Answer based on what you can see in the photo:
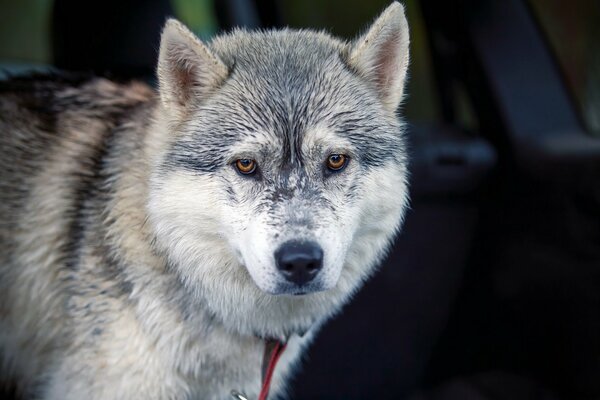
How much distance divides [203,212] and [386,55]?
739mm

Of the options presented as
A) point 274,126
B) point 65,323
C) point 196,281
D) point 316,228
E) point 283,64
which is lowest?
point 65,323

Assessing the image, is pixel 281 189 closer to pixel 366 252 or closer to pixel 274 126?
pixel 274 126

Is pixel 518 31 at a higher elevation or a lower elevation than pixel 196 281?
higher

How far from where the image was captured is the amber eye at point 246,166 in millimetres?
2522

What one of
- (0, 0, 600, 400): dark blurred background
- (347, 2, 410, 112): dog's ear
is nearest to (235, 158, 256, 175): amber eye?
(347, 2, 410, 112): dog's ear

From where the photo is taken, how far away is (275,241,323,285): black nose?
7.69 ft

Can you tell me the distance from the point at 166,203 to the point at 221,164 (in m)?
0.20

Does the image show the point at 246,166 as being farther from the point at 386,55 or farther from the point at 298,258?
the point at 386,55

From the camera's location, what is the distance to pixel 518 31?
3.69 m

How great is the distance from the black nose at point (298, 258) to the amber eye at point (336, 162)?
289mm

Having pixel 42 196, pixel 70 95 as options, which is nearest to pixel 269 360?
pixel 42 196

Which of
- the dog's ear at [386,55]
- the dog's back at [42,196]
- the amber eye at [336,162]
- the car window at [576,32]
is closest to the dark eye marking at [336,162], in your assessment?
the amber eye at [336,162]

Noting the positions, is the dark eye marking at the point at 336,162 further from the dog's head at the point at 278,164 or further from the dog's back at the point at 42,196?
the dog's back at the point at 42,196

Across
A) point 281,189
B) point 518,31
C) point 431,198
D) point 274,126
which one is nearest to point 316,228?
point 281,189
